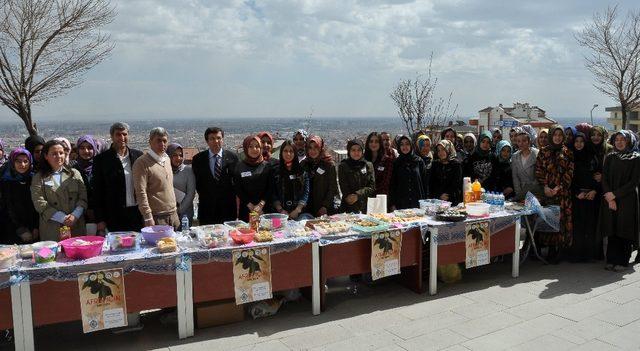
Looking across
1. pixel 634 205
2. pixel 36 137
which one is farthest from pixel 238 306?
pixel 634 205

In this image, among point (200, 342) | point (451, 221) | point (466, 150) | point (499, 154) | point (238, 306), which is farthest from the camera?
point (466, 150)

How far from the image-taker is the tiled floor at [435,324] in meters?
3.39

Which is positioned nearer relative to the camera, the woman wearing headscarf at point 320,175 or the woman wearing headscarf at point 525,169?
the woman wearing headscarf at point 320,175

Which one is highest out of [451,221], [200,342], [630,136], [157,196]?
[630,136]

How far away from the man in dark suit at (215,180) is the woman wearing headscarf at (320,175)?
768mm

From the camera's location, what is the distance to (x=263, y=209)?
4.53 m

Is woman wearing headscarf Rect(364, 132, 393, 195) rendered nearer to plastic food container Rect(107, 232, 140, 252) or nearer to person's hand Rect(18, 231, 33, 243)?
plastic food container Rect(107, 232, 140, 252)

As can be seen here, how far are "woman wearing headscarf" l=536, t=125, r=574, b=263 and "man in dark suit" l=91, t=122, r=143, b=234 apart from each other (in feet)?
14.0

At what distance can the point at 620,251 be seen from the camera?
16.5 feet

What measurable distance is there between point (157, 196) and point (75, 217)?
0.67 meters

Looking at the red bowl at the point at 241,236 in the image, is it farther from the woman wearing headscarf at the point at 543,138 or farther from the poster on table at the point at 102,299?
the woman wearing headscarf at the point at 543,138

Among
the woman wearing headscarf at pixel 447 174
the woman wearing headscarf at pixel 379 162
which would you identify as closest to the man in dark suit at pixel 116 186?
the woman wearing headscarf at pixel 379 162

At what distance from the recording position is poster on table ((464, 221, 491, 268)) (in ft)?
14.8

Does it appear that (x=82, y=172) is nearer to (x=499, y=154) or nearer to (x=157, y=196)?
(x=157, y=196)
